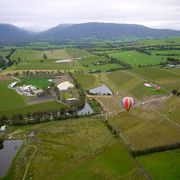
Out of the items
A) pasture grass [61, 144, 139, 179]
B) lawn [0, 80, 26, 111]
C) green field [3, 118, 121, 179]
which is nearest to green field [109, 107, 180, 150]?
green field [3, 118, 121, 179]

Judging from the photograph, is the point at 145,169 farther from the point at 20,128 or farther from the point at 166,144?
the point at 20,128

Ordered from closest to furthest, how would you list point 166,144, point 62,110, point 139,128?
point 166,144, point 139,128, point 62,110

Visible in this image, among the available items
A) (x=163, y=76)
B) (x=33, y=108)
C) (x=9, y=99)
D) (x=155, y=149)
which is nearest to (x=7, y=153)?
(x=33, y=108)

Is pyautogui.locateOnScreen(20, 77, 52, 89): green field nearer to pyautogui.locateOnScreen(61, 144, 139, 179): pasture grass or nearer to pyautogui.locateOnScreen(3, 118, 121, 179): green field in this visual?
pyautogui.locateOnScreen(3, 118, 121, 179): green field

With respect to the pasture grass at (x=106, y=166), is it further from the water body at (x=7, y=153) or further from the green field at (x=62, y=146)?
the water body at (x=7, y=153)

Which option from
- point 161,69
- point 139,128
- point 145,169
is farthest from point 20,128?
point 161,69
